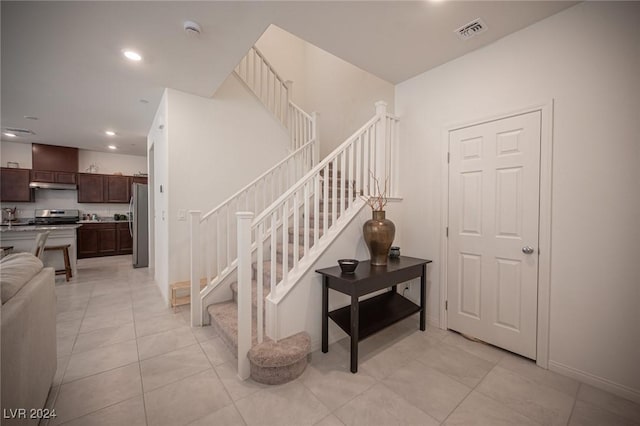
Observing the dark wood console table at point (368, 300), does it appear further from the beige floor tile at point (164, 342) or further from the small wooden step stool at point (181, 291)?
the small wooden step stool at point (181, 291)

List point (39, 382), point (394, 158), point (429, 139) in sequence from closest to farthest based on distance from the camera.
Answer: point (39, 382)
point (429, 139)
point (394, 158)

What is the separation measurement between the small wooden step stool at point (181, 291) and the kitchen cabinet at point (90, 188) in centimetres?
516

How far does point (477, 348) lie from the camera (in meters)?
2.43

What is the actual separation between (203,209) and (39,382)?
2.29 metres

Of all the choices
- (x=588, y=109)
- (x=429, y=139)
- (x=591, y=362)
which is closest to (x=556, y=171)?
(x=588, y=109)

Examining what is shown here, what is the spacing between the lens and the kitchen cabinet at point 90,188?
641 centimetres

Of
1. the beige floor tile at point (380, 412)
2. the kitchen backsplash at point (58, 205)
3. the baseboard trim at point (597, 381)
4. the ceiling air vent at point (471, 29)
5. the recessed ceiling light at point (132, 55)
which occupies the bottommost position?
the beige floor tile at point (380, 412)

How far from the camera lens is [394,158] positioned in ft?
10.5

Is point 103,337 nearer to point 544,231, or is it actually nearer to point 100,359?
point 100,359

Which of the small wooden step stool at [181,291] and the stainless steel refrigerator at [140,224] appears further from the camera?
the stainless steel refrigerator at [140,224]

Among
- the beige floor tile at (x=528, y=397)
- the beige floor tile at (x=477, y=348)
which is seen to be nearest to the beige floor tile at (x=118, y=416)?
the beige floor tile at (x=528, y=397)

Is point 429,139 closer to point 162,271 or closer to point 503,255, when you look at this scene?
point 503,255

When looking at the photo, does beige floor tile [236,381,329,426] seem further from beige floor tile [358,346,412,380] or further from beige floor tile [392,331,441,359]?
beige floor tile [392,331,441,359]

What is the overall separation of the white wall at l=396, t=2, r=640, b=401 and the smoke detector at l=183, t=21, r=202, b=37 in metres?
2.63
